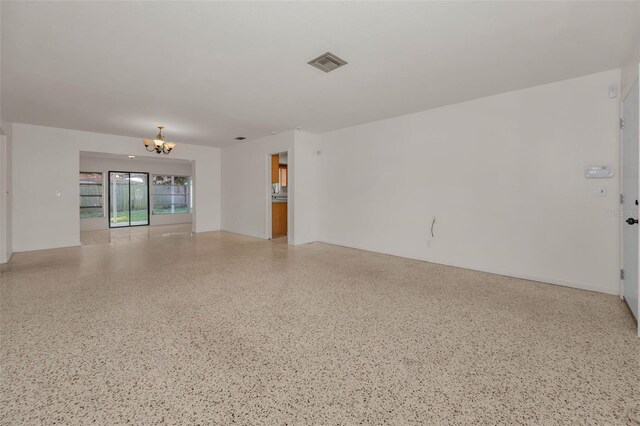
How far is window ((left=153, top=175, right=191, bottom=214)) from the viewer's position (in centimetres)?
1063

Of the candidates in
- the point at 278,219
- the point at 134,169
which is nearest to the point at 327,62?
the point at 278,219

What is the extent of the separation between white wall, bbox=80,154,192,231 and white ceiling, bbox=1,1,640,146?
16.7 feet

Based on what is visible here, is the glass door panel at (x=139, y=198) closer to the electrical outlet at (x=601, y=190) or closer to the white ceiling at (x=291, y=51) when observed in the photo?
the white ceiling at (x=291, y=51)

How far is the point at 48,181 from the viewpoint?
5930mm

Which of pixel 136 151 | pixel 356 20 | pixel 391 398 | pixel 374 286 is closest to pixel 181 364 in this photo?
pixel 391 398

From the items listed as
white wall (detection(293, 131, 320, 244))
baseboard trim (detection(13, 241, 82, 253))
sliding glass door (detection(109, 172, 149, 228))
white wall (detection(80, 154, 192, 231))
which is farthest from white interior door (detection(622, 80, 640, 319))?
sliding glass door (detection(109, 172, 149, 228))

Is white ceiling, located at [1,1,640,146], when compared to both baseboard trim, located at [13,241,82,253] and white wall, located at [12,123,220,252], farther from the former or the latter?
baseboard trim, located at [13,241,82,253]

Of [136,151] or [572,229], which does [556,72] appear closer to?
[572,229]

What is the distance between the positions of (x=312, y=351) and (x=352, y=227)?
410 centimetres

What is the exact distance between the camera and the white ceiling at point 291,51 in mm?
2213

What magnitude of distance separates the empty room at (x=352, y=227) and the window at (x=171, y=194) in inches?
175

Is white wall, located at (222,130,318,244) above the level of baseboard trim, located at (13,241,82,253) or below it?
above

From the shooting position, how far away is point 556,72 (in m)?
3.28

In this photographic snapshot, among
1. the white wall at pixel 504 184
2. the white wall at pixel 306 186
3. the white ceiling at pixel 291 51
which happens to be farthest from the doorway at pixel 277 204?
the white ceiling at pixel 291 51
